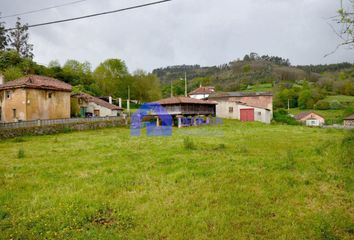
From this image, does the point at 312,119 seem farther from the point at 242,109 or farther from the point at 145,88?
the point at 145,88

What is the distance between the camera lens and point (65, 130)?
22.5m

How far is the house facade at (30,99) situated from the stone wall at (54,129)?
442 cm

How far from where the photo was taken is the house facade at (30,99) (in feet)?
78.4

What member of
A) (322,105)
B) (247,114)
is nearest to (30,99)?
(247,114)

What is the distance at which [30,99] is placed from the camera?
2408 cm

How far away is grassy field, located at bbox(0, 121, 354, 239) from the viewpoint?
4.52m

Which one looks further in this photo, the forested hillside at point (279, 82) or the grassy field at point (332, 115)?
the forested hillside at point (279, 82)

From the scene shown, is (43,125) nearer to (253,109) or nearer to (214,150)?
(214,150)

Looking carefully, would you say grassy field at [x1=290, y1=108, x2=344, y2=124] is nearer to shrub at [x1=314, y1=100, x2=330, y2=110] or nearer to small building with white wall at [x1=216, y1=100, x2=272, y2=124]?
shrub at [x1=314, y1=100, x2=330, y2=110]

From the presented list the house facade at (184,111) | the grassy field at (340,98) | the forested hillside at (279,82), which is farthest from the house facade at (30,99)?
the grassy field at (340,98)

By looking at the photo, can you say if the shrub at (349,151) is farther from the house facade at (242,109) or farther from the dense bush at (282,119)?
the dense bush at (282,119)

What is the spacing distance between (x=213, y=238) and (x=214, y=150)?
7.69 metres

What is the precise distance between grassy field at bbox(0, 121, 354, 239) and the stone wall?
956 cm

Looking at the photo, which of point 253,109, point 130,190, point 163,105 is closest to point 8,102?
point 163,105
